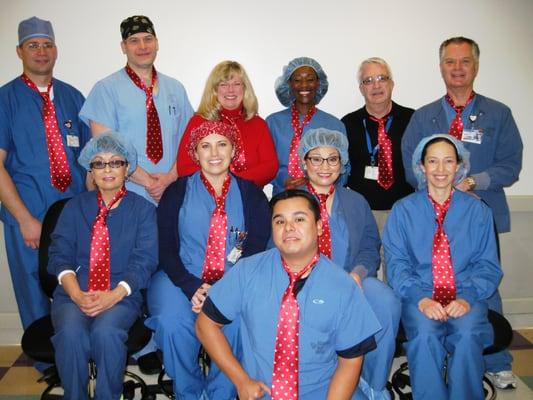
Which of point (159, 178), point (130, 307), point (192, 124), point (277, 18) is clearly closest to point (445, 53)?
point (277, 18)

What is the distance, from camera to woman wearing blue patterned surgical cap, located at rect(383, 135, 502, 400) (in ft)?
8.64

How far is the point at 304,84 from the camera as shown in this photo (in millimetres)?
3688

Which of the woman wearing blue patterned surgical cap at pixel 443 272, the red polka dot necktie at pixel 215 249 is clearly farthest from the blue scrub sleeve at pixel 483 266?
the red polka dot necktie at pixel 215 249

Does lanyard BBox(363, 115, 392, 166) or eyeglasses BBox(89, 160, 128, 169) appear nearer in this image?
eyeglasses BBox(89, 160, 128, 169)

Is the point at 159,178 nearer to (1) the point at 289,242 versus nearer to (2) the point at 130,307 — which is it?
(2) the point at 130,307

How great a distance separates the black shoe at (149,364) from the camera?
3.56 meters

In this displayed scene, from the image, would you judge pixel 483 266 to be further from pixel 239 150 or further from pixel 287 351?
pixel 239 150

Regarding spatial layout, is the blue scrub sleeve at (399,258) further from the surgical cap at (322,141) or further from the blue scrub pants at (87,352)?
the blue scrub pants at (87,352)

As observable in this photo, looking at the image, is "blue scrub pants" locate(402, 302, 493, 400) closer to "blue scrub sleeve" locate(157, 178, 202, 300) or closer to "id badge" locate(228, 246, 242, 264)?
"id badge" locate(228, 246, 242, 264)

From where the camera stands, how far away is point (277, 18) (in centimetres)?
412

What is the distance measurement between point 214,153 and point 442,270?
1.42 m

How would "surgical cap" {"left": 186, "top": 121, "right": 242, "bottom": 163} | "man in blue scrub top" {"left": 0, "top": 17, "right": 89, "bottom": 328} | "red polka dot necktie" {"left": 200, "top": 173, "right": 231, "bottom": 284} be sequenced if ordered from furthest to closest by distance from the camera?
"man in blue scrub top" {"left": 0, "top": 17, "right": 89, "bottom": 328} < "surgical cap" {"left": 186, "top": 121, "right": 242, "bottom": 163} < "red polka dot necktie" {"left": 200, "top": 173, "right": 231, "bottom": 284}

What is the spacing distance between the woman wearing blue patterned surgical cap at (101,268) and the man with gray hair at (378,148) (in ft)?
4.95

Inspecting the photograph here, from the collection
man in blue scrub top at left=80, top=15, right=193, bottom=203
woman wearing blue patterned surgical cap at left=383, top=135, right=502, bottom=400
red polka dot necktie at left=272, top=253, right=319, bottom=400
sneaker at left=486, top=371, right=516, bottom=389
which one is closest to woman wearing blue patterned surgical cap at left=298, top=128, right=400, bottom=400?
woman wearing blue patterned surgical cap at left=383, top=135, right=502, bottom=400
